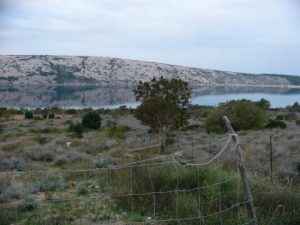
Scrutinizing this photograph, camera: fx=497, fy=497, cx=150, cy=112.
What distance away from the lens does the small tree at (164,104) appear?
22672 mm

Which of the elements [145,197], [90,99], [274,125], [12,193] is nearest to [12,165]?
[12,193]

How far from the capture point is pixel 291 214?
7805 millimetres

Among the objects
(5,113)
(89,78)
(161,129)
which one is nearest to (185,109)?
(161,129)

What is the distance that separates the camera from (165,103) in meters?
22.5

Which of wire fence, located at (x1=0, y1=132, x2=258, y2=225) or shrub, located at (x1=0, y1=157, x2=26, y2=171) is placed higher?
wire fence, located at (x1=0, y1=132, x2=258, y2=225)

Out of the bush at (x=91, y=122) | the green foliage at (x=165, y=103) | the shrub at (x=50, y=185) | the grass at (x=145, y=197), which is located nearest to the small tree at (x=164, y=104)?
the green foliage at (x=165, y=103)

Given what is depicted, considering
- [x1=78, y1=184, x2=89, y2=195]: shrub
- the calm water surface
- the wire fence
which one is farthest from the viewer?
the calm water surface

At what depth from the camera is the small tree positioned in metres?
22.7

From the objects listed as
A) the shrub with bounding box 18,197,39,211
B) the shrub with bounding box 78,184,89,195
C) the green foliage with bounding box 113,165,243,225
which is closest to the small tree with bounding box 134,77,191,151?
the shrub with bounding box 78,184,89,195

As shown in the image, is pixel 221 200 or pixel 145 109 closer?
pixel 221 200

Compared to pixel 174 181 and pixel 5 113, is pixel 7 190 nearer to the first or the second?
pixel 174 181

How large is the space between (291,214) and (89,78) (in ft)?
592

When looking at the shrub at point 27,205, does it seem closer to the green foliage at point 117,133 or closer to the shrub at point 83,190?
the shrub at point 83,190

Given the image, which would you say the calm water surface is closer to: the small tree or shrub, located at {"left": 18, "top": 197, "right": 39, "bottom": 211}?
the small tree
